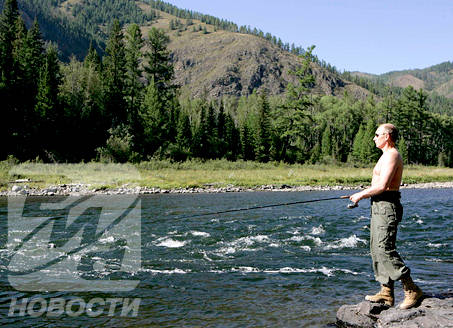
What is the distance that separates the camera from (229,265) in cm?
898

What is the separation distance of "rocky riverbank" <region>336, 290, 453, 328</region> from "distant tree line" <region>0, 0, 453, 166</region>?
43.4 meters

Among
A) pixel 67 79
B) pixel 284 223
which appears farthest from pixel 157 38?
pixel 284 223

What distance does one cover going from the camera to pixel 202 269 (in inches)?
343

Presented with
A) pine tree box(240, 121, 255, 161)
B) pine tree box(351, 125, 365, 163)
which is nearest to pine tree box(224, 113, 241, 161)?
pine tree box(240, 121, 255, 161)

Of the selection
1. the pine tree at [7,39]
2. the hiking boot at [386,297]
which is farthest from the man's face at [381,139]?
the pine tree at [7,39]

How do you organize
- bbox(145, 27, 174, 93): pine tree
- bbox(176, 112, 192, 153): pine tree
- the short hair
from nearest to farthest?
1. the short hair
2. bbox(176, 112, 192, 153): pine tree
3. bbox(145, 27, 174, 93): pine tree

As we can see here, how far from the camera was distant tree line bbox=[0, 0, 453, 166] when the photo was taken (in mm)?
46312

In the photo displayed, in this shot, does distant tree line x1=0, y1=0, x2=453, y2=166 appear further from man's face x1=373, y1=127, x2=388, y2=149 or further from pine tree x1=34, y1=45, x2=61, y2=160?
man's face x1=373, y1=127, x2=388, y2=149

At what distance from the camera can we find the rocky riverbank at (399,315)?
4.94 meters

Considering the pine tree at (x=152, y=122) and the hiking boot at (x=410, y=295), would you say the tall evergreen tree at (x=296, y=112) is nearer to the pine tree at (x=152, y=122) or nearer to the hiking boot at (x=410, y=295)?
the pine tree at (x=152, y=122)

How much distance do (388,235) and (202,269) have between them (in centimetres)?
452

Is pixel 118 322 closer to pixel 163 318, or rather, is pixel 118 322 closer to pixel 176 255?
pixel 163 318
